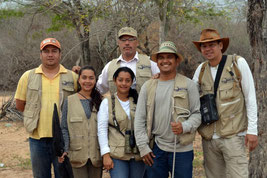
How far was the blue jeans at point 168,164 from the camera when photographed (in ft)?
10.8

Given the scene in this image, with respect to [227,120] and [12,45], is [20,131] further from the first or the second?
[12,45]

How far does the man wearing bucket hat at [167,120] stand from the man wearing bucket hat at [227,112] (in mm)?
288

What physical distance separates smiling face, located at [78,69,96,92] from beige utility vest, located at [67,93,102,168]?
0.22 meters

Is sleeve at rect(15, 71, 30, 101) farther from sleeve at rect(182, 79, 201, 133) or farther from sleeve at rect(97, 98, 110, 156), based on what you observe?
sleeve at rect(182, 79, 201, 133)

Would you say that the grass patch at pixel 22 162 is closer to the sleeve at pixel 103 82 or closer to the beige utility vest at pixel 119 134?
the sleeve at pixel 103 82

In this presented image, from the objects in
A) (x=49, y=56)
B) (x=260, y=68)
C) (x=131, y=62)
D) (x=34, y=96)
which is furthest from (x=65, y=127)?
(x=260, y=68)

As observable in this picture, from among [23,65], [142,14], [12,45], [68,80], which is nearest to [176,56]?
[68,80]

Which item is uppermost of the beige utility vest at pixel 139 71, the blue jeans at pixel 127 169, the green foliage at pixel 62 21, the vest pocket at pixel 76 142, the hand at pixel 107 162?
the green foliage at pixel 62 21

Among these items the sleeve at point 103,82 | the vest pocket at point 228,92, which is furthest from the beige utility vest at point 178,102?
the sleeve at point 103,82

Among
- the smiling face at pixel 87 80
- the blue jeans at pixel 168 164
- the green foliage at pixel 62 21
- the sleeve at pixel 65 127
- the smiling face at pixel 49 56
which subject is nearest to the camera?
the blue jeans at pixel 168 164

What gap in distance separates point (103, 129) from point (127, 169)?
50cm

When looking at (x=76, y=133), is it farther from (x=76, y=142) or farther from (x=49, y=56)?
(x=49, y=56)

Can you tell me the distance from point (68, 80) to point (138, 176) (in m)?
1.37

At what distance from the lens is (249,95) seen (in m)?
3.40
